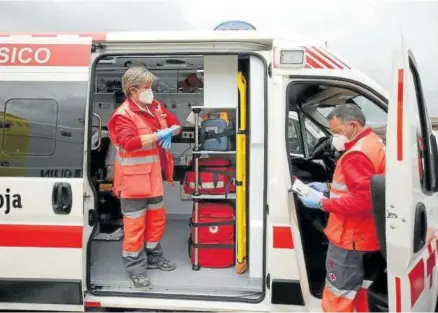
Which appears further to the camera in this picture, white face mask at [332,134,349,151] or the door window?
the door window

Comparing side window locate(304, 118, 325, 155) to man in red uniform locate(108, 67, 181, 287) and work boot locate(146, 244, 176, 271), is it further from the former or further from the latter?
work boot locate(146, 244, 176, 271)

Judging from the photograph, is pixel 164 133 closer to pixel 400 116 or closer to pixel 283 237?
pixel 283 237

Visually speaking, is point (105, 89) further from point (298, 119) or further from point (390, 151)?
point (390, 151)

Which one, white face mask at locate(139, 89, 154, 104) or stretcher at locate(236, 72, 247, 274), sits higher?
white face mask at locate(139, 89, 154, 104)

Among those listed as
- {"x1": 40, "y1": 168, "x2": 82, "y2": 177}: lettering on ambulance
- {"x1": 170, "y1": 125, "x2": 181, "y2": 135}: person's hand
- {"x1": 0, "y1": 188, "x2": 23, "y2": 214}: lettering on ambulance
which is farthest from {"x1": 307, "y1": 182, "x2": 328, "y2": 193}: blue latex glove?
{"x1": 0, "y1": 188, "x2": 23, "y2": 214}: lettering on ambulance

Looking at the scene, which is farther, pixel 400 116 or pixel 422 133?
pixel 422 133

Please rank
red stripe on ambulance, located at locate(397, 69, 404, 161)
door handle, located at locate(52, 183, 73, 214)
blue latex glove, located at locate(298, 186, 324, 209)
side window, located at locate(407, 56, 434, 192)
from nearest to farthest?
red stripe on ambulance, located at locate(397, 69, 404, 161) < side window, located at locate(407, 56, 434, 192) < blue latex glove, located at locate(298, 186, 324, 209) < door handle, located at locate(52, 183, 73, 214)

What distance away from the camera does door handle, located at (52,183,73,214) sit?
2.64 metres

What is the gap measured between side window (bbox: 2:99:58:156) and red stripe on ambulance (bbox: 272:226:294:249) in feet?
5.65

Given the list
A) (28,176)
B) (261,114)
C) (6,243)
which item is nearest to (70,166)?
(28,176)

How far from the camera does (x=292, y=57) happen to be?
2623mm

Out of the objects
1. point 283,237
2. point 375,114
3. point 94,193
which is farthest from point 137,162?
point 375,114

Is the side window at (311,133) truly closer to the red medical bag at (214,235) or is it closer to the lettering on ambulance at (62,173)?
the red medical bag at (214,235)

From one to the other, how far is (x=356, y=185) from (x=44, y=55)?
2328 millimetres
